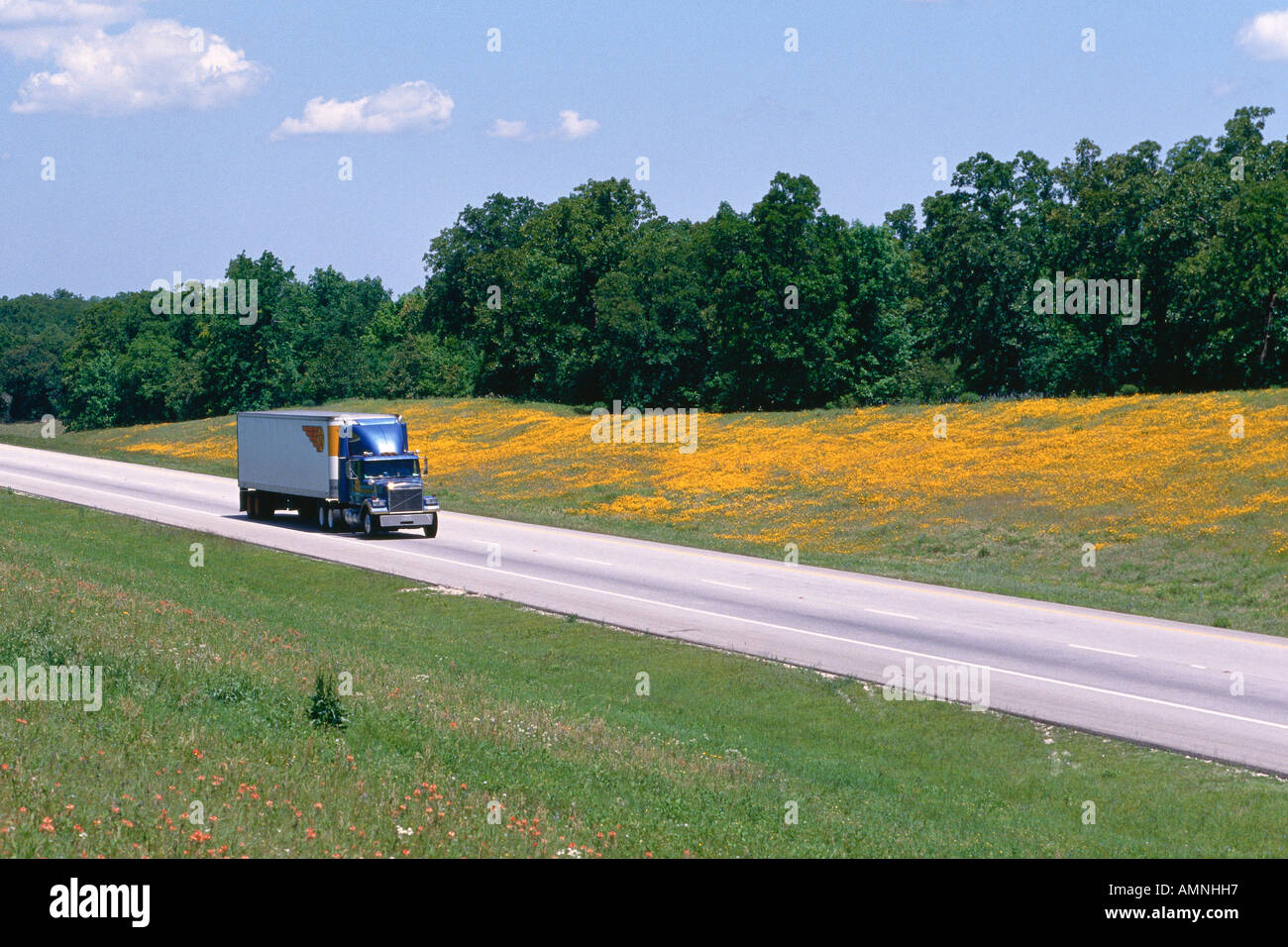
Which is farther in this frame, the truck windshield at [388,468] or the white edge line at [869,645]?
the truck windshield at [388,468]

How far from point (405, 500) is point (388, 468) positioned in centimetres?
139

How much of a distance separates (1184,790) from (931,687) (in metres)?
5.60

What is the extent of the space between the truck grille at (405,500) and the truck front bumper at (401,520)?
13cm

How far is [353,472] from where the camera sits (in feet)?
131

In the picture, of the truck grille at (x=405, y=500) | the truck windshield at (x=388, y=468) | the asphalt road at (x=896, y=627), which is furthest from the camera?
the truck windshield at (x=388, y=468)

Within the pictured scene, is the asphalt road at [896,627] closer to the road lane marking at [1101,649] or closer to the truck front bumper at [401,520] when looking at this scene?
the road lane marking at [1101,649]

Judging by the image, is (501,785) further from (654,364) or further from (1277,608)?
(654,364)

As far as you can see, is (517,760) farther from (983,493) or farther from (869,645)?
(983,493)

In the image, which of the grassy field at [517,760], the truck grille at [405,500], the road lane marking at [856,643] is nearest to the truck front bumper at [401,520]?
the truck grille at [405,500]

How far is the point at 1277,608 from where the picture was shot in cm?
2761

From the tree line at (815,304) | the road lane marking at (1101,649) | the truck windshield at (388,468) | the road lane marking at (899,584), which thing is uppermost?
the tree line at (815,304)

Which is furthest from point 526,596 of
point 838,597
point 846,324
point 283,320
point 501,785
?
point 283,320

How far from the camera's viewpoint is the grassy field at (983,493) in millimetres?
32750

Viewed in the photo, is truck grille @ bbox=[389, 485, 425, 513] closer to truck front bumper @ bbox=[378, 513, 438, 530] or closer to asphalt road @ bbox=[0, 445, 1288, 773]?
truck front bumper @ bbox=[378, 513, 438, 530]
